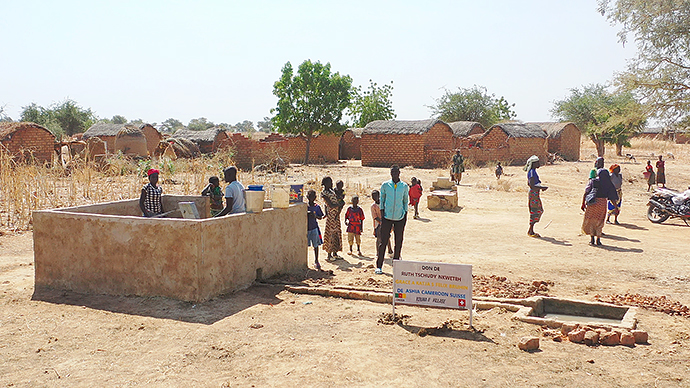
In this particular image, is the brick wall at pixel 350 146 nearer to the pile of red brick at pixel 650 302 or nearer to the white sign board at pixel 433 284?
the pile of red brick at pixel 650 302

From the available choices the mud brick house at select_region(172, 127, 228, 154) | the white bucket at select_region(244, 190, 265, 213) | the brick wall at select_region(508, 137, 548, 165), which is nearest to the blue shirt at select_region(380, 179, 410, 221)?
→ the white bucket at select_region(244, 190, 265, 213)

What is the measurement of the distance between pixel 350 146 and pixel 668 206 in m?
25.9

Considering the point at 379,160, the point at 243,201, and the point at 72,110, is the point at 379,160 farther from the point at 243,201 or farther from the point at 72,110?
the point at 72,110

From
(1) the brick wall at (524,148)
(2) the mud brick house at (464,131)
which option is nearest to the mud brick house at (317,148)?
(2) the mud brick house at (464,131)

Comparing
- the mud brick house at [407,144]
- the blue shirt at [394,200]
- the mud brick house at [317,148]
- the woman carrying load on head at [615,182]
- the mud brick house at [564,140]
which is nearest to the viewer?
the blue shirt at [394,200]

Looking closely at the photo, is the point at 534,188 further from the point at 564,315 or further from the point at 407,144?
the point at 407,144

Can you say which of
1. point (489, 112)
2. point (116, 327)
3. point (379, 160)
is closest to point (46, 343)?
point (116, 327)

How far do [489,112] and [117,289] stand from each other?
4652 centimetres

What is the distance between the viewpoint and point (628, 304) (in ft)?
20.6

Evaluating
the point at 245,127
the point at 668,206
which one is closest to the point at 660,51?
the point at 668,206

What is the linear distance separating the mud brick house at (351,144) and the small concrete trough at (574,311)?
3113 cm

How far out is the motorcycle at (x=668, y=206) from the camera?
1253 centimetres

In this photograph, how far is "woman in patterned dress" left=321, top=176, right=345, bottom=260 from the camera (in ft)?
28.3

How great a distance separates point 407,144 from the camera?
96.3 ft
